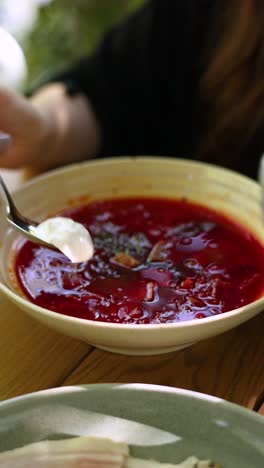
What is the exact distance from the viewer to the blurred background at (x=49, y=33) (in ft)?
9.73

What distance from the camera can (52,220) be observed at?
0.97 metres

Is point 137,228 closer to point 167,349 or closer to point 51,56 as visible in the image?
point 167,349

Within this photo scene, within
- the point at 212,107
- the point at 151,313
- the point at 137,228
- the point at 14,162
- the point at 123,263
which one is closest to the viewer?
the point at 151,313

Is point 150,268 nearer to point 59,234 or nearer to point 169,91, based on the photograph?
point 59,234

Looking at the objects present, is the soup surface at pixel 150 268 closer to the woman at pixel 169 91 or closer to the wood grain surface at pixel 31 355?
the wood grain surface at pixel 31 355

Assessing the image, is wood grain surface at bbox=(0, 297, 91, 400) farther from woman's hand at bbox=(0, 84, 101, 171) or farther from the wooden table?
woman's hand at bbox=(0, 84, 101, 171)

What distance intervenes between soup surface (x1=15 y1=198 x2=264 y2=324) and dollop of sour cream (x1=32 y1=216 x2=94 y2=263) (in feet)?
0.06

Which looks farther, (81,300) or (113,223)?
(113,223)

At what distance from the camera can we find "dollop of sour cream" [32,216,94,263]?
0.91 m

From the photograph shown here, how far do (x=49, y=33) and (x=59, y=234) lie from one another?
233 cm

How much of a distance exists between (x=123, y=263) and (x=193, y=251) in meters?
0.12

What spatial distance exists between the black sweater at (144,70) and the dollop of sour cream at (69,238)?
0.75 m

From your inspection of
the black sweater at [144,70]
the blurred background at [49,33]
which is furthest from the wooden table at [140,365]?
the blurred background at [49,33]

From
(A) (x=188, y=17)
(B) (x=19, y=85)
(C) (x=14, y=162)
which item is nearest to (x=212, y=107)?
(A) (x=188, y=17)
